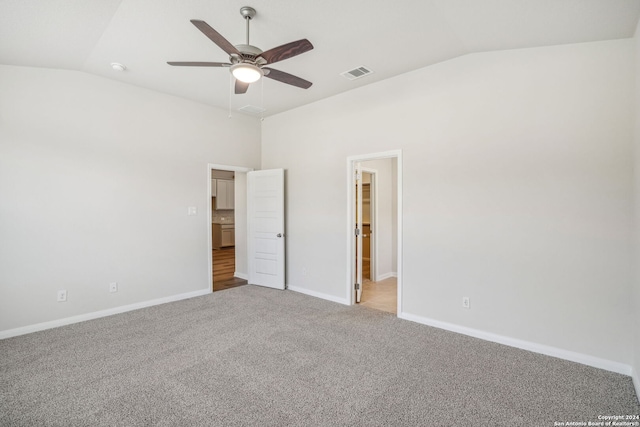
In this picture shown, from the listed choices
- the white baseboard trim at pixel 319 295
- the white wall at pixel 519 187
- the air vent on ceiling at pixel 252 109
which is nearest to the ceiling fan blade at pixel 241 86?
the white wall at pixel 519 187

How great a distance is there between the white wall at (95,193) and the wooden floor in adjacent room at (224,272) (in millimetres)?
660

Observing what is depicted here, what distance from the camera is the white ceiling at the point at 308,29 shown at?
94.5 inches

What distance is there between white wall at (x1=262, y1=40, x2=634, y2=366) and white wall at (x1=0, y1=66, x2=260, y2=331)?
2.79 metres

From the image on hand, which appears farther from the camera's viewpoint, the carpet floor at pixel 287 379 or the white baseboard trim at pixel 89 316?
the white baseboard trim at pixel 89 316

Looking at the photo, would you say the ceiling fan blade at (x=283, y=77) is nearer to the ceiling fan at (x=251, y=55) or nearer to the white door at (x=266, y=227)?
the ceiling fan at (x=251, y=55)

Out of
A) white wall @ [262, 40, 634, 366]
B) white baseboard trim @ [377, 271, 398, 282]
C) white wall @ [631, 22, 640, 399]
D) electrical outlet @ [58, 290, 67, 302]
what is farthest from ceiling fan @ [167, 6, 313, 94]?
white baseboard trim @ [377, 271, 398, 282]

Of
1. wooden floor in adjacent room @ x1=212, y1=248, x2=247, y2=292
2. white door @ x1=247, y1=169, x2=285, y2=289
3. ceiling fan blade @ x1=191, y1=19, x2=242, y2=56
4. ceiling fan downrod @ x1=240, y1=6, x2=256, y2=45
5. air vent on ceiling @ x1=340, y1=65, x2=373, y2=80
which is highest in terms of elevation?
air vent on ceiling @ x1=340, y1=65, x2=373, y2=80

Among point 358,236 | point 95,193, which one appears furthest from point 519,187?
point 95,193

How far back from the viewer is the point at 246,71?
2.47 metres

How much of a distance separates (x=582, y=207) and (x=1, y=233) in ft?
19.1

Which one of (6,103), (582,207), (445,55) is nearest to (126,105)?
(6,103)

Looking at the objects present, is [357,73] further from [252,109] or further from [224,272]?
[224,272]

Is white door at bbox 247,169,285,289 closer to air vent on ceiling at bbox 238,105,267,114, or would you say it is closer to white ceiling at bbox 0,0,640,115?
air vent on ceiling at bbox 238,105,267,114

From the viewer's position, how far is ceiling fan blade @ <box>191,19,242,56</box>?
1982mm
